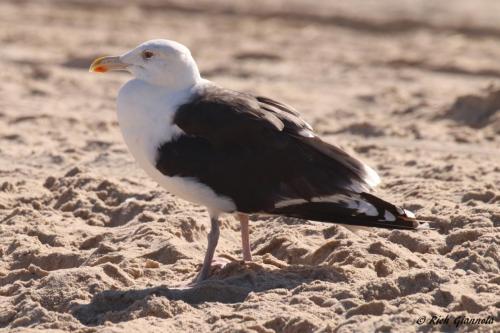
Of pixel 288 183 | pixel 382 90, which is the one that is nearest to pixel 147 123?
pixel 288 183

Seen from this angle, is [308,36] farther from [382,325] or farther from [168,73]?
[382,325]

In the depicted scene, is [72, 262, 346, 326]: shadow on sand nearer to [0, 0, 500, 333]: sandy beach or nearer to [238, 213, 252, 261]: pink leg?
[0, 0, 500, 333]: sandy beach

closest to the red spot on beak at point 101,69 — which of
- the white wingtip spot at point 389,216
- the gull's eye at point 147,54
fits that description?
the gull's eye at point 147,54

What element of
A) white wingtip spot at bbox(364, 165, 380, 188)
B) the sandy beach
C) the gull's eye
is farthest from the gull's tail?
the gull's eye

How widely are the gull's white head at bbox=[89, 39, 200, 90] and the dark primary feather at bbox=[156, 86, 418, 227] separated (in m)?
0.33

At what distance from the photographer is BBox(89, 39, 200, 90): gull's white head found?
20.9 ft

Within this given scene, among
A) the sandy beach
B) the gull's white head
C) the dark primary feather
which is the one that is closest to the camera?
the sandy beach

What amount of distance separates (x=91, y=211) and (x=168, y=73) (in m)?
1.60

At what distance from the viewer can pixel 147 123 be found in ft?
20.2

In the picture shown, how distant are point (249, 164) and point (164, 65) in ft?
2.74

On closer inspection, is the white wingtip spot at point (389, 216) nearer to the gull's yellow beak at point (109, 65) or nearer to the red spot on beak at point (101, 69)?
the gull's yellow beak at point (109, 65)

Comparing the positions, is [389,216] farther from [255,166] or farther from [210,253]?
[210,253]

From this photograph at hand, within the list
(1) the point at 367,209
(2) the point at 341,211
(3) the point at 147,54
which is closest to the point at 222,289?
(2) the point at 341,211

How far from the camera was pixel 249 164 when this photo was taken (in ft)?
19.8
